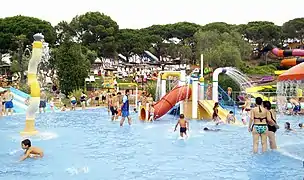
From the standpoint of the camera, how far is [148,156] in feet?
30.4

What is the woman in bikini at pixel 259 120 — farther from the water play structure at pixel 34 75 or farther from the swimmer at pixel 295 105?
the swimmer at pixel 295 105

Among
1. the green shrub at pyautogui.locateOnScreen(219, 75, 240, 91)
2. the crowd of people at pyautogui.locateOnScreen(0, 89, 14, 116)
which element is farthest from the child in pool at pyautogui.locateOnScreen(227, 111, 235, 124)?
the green shrub at pyautogui.locateOnScreen(219, 75, 240, 91)

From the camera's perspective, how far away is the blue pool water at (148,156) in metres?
7.46

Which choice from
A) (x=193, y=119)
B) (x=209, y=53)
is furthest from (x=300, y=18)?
(x=193, y=119)

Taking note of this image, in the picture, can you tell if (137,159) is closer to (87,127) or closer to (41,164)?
(41,164)

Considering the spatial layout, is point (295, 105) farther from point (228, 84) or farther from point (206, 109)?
point (228, 84)

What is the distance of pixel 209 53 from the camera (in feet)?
145

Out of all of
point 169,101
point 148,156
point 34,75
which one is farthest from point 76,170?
point 169,101

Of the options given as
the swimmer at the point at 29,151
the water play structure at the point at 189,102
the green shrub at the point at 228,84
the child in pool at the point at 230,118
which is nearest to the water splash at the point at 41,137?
the swimmer at the point at 29,151

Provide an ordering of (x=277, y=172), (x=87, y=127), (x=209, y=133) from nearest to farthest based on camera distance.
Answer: (x=277, y=172)
(x=209, y=133)
(x=87, y=127)

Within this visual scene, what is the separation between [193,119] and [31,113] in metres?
7.98

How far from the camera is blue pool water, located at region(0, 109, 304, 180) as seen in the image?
7465 millimetres

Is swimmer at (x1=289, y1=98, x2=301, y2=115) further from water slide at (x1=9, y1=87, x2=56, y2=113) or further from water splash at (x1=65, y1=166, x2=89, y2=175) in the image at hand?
water splash at (x1=65, y1=166, x2=89, y2=175)

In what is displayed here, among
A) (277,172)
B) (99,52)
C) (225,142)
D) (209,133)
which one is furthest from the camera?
(99,52)
